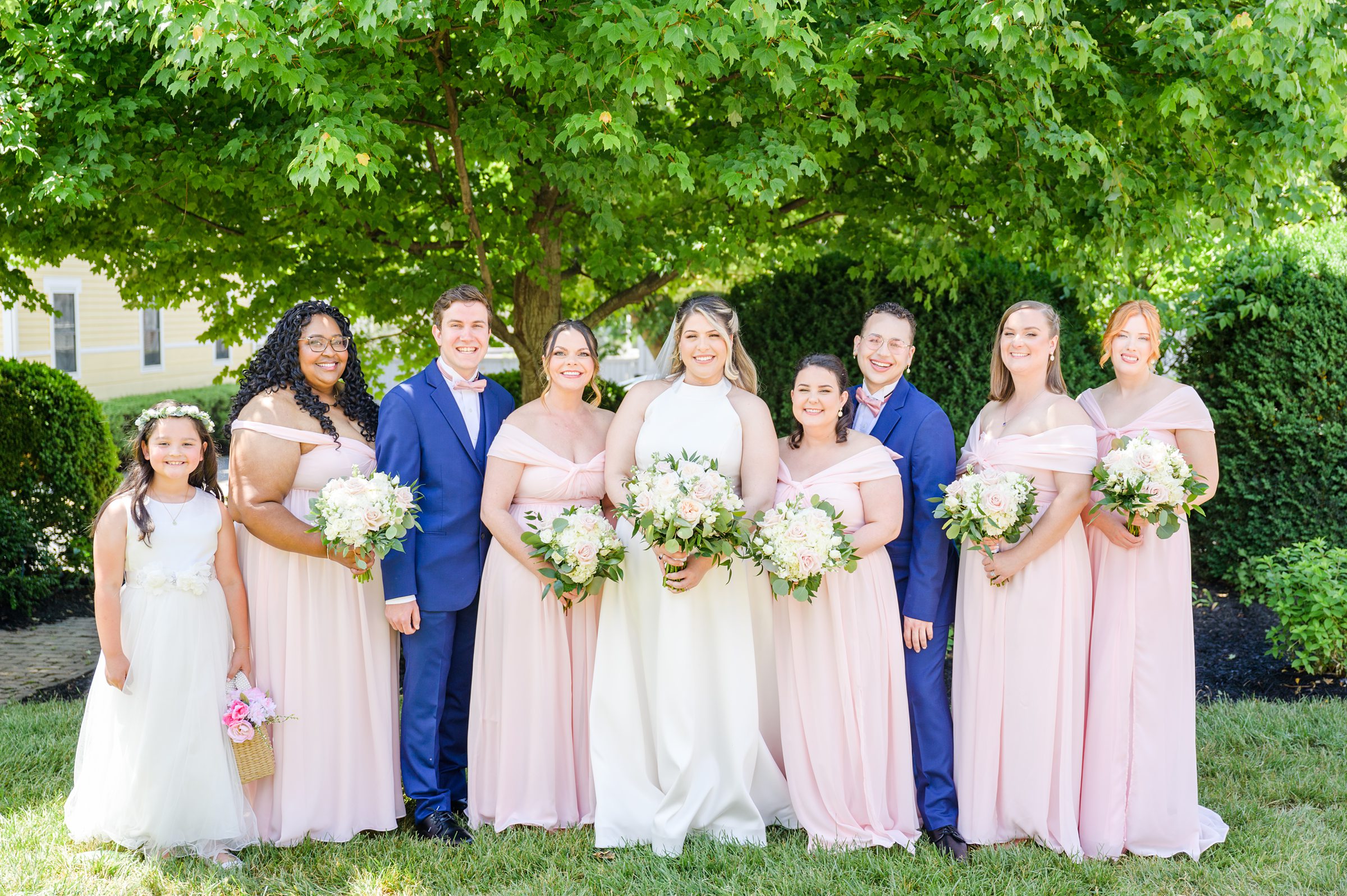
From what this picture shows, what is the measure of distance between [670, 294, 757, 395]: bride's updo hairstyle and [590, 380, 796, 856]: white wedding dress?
0.10 metres

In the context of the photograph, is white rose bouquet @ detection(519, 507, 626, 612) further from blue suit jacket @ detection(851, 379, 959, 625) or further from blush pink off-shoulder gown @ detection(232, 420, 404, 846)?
blue suit jacket @ detection(851, 379, 959, 625)

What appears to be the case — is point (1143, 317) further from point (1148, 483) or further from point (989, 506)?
point (989, 506)

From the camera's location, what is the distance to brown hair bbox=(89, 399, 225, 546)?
443 centimetres

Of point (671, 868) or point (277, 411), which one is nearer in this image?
point (671, 868)

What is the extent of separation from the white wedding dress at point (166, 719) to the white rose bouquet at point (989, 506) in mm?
3111

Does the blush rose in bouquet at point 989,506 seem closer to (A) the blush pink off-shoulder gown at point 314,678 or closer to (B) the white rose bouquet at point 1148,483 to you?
(B) the white rose bouquet at point 1148,483

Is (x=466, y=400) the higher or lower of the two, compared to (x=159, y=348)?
lower

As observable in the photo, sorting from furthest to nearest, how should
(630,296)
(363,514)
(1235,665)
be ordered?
(630,296) < (1235,665) < (363,514)

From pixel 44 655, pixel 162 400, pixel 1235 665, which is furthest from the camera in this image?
pixel 162 400

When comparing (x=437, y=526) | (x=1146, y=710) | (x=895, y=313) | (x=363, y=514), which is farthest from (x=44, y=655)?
(x=1146, y=710)

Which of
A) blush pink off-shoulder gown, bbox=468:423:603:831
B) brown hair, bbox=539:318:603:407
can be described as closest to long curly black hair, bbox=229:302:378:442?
blush pink off-shoulder gown, bbox=468:423:603:831

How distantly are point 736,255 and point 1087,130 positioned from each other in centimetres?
235

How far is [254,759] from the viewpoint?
4516 millimetres

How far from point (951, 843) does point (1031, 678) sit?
2.59 feet
